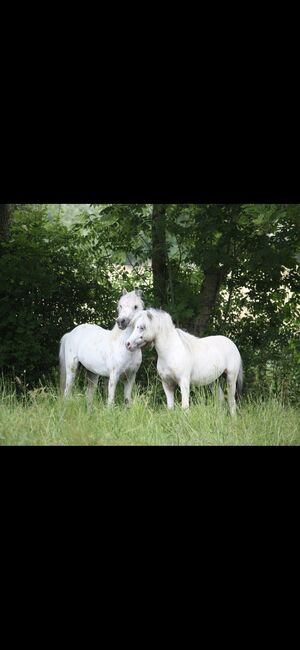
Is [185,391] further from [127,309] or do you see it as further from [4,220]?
[4,220]

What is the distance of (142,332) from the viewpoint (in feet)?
24.1

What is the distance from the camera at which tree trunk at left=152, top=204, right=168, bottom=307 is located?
33.3 feet

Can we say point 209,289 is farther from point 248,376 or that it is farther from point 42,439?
point 42,439

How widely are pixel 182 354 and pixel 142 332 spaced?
576 mm

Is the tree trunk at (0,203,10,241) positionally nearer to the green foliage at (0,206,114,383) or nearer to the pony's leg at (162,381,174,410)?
the green foliage at (0,206,114,383)

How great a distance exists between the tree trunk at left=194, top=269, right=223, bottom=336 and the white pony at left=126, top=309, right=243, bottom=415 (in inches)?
82.3

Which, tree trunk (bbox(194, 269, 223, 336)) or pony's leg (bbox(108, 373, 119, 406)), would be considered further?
tree trunk (bbox(194, 269, 223, 336))

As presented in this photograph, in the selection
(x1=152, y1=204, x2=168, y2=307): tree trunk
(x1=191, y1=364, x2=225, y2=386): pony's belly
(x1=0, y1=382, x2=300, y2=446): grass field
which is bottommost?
(x1=0, y1=382, x2=300, y2=446): grass field

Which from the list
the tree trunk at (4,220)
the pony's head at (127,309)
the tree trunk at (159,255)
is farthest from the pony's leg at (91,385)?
the tree trunk at (4,220)

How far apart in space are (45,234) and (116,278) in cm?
110

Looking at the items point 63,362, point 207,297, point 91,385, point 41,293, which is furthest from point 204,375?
point 41,293

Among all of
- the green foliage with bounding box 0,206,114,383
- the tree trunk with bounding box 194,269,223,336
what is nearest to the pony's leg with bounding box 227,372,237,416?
the tree trunk with bounding box 194,269,223,336

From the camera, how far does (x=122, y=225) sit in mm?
10250

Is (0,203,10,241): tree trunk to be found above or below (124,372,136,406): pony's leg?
above
